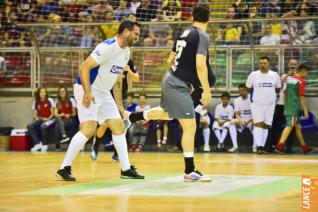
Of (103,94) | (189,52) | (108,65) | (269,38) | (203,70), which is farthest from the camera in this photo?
(269,38)

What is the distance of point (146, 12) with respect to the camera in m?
19.4

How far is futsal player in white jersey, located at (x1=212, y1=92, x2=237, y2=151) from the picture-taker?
18.1 m

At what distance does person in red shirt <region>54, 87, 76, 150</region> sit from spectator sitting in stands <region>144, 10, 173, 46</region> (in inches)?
103

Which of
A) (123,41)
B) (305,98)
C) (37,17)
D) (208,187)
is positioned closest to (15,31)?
(37,17)

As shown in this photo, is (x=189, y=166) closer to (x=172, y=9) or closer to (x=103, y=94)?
(x=103, y=94)

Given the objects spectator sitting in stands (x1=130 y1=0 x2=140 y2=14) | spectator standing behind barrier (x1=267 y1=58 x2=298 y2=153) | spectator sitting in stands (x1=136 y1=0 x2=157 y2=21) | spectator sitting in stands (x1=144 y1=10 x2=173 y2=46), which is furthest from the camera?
spectator sitting in stands (x1=130 y1=0 x2=140 y2=14)

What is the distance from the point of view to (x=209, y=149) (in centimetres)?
1823

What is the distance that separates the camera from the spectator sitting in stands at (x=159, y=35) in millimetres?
Result: 18891

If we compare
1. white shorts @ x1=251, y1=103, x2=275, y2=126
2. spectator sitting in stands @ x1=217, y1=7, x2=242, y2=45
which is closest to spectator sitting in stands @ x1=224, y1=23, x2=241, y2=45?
spectator sitting in stands @ x1=217, y1=7, x2=242, y2=45

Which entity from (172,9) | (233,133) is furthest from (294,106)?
(172,9)

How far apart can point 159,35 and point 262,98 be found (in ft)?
11.4

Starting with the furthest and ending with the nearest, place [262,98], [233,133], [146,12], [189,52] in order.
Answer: [146,12] < [233,133] < [262,98] < [189,52]

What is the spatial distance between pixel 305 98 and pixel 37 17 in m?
7.97

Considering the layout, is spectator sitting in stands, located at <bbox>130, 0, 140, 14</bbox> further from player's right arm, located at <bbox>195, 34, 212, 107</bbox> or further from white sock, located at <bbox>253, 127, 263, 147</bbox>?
player's right arm, located at <bbox>195, 34, 212, 107</bbox>
